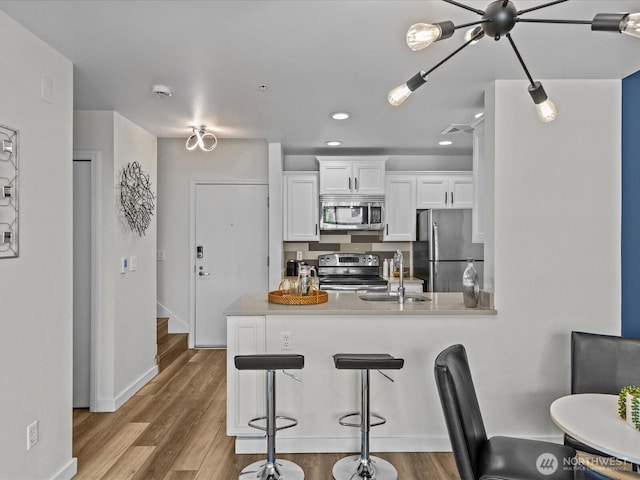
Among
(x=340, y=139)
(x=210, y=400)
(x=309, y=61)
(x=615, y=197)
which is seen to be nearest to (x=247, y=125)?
(x=340, y=139)

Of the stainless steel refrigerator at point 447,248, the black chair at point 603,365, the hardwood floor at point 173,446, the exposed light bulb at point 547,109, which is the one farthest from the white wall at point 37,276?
the stainless steel refrigerator at point 447,248

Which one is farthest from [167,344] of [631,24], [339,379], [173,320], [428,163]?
[631,24]

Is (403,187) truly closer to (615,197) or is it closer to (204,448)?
(615,197)

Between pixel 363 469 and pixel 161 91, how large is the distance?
2.72m

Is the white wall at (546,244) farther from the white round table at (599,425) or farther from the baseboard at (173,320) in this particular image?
the baseboard at (173,320)

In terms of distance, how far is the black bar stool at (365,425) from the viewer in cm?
263

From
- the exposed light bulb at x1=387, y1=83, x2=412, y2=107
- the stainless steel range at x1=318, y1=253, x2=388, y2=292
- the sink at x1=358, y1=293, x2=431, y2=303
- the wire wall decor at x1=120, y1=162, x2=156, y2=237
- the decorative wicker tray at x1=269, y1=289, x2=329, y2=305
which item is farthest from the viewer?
the stainless steel range at x1=318, y1=253, x2=388, y2=292

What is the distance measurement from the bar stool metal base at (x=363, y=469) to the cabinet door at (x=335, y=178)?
3.08 meters

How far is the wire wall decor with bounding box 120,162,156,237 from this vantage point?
13.2 feet

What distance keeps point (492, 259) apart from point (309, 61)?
5.61 feet

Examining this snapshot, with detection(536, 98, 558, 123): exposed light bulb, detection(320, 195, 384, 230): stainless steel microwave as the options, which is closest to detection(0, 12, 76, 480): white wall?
detection(536, 98, 558, 123): exposed light bulb

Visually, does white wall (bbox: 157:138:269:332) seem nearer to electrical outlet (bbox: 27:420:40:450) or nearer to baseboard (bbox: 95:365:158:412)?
baseboard (bbox: 95:365:158:412)

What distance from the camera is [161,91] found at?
320cm

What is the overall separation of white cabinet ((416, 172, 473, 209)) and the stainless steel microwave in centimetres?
49
